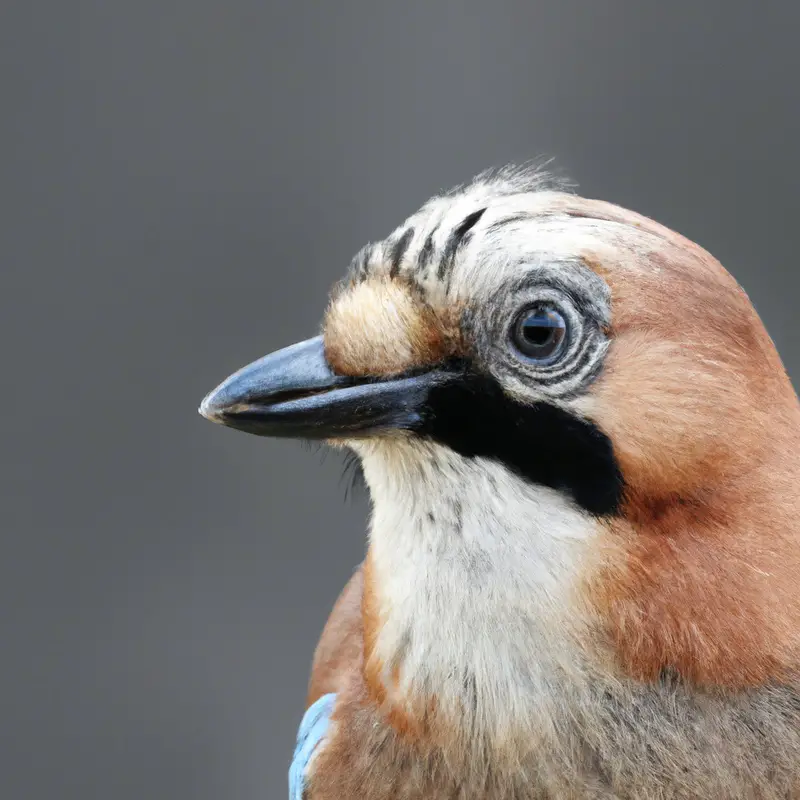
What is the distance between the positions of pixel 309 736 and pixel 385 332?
739 mm

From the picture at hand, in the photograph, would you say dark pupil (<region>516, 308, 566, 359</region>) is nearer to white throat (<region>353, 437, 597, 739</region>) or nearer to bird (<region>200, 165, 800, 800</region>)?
bird (<region>200, 165, 800, 800</region>)

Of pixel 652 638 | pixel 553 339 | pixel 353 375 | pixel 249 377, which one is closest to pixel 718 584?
pixel 652 638

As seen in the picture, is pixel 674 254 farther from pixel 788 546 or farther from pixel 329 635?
pixel 329 635

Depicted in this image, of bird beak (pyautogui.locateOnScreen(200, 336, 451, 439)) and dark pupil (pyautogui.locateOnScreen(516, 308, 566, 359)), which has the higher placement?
bird beak (pyautogui.locateOnScreen(200, 336, 451, 439))

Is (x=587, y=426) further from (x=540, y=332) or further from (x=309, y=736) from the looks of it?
(x=309, y=736)

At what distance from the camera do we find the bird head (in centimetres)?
→ 105

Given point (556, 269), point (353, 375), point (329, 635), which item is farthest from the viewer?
point (329, 635)

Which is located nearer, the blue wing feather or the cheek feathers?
the cheek feathers

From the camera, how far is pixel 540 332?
3.46 feet

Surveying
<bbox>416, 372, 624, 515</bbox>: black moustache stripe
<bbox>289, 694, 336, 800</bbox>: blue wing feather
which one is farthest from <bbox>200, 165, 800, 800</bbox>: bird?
<bbox>289, 694, 336, 800</bbox>: blue wing feather

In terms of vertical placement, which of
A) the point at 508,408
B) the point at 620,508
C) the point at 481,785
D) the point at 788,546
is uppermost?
the point at 508,408

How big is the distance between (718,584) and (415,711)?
0.40 m

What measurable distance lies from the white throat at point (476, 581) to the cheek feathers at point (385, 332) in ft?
0.34

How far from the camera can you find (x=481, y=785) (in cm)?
121
